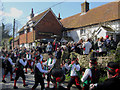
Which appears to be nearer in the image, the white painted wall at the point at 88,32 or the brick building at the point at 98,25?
the brick building at the point at 98,25

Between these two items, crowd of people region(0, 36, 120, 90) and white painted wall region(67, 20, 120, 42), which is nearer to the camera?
crowd of people region(0, 36, 120, 90)

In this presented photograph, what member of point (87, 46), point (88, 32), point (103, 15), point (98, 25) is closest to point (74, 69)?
point (87, 46)

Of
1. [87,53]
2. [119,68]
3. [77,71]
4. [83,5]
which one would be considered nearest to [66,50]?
[87,53]

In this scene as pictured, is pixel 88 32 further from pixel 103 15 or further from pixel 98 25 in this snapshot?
pixel 103 15

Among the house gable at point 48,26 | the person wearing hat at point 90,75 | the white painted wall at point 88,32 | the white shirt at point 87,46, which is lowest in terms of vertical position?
the person wearing hat at point 90,75

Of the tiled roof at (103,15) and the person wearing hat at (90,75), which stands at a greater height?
the tiled roof at (103,15)

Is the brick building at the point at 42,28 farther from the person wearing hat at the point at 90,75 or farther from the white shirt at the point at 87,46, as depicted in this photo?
the person wearing hat at the point at 90,75

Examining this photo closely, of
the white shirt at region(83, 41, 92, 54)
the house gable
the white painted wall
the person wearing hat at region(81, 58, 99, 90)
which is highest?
the house gable

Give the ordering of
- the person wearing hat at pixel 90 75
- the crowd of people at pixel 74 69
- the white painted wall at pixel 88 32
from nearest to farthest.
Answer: the crowd of people at pixel 74 69, the person wearing hat at pixel 90 75, the white painted wall at pixel 88 32

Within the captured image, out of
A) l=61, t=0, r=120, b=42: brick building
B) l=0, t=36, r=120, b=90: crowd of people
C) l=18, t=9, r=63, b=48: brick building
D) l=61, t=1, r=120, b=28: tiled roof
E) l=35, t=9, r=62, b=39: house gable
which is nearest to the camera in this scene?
l=0, t=36, r=120, b=90: crowd of people

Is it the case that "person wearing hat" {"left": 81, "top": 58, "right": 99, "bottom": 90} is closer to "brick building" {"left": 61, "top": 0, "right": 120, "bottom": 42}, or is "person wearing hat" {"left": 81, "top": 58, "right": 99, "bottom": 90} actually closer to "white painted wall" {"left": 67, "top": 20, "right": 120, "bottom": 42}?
"brick building" {"left": 61, "top": 0, "right": 120, "bottom": 42}

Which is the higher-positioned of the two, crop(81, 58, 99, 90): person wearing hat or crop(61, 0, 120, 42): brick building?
crop(61, 0, 120, 42): brick building

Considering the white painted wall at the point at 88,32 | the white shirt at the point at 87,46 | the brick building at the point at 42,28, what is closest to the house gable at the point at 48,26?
the brick building at the point at 42,28

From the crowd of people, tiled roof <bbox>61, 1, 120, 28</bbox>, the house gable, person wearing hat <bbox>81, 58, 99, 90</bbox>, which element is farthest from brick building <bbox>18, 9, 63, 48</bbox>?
person wearing hat <bbox>81, 58, 99, 90</bbox>
